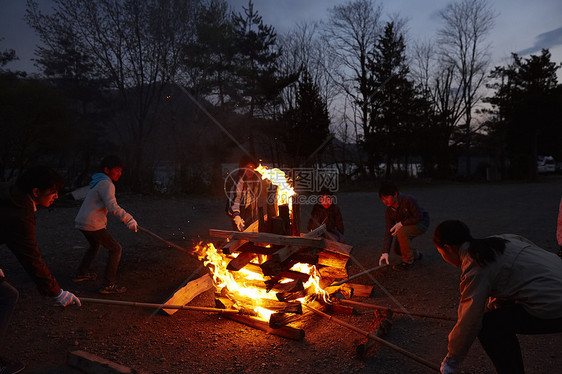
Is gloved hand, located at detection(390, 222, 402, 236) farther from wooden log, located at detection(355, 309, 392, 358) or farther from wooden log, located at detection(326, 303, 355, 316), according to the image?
wooden log, located at detection(355, 309, 392, 358)

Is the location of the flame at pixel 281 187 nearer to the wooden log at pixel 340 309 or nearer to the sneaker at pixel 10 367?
the wooden log at pixel 340 309

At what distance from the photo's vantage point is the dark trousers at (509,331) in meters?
2.46

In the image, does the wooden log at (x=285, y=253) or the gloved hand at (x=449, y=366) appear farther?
the wooden log at (x=285, y=253)

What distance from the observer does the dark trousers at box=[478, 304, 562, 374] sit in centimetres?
246

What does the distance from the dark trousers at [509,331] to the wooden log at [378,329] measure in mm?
924

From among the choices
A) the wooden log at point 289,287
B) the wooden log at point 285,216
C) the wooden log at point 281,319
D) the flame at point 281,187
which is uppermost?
the flame at point 281,187

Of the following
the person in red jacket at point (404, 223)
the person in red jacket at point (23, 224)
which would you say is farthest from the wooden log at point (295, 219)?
the person in red jacket at point (23, 224)

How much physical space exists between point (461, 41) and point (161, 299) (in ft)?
116

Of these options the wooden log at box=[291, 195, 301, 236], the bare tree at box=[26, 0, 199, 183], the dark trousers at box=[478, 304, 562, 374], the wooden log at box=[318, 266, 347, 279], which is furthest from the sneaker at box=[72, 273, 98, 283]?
the bare tree at box=[26, 0, 199, 183]

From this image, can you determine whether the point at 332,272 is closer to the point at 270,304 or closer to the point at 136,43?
the point at 270,304

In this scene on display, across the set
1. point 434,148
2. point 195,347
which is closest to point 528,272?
point 195,347

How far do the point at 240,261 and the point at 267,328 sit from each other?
0.73 metres

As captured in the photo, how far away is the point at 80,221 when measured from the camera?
15.0 feet

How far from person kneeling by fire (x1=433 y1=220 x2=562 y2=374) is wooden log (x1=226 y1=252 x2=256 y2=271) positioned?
2079mm
